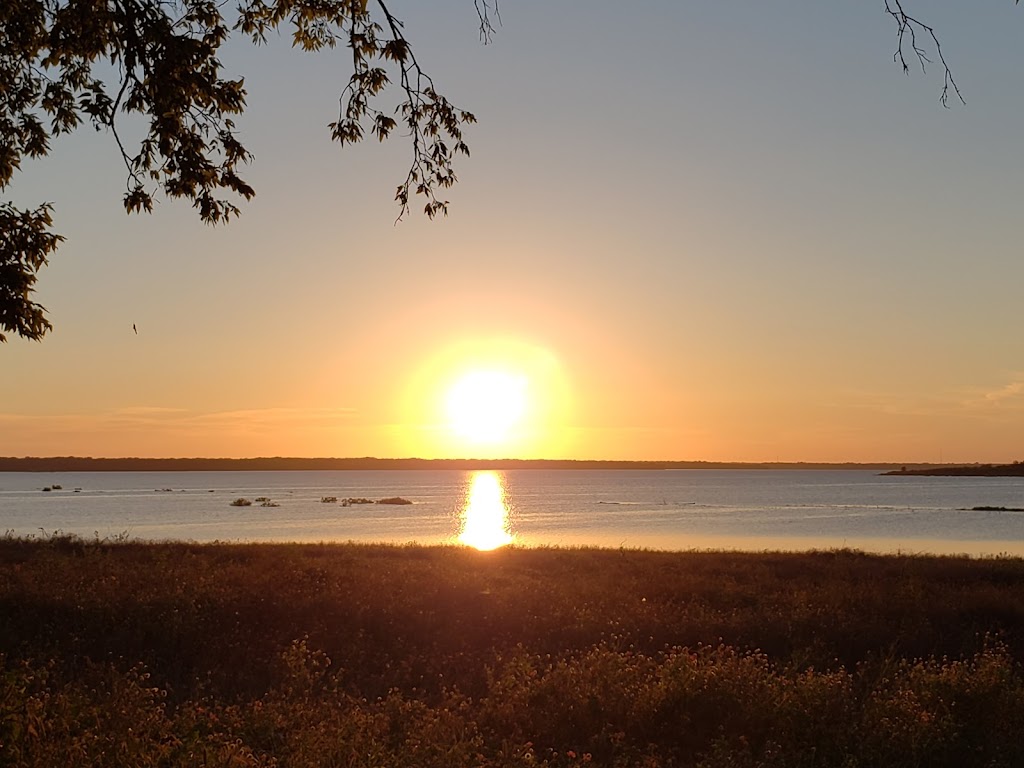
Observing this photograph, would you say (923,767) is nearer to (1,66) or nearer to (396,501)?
(1,66)

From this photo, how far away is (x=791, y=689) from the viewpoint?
11648 mm

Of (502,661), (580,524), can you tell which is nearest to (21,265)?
(502,661)

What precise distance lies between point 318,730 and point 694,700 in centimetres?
469

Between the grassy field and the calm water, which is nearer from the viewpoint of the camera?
the grassy field

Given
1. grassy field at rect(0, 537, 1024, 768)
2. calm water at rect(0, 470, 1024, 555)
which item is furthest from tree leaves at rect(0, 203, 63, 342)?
calm water at rect(0, 470, 1024, 555)

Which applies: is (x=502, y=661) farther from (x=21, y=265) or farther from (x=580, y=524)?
(x=580, y=524)

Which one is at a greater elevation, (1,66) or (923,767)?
(1,66)

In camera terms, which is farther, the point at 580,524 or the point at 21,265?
the point at 580,524

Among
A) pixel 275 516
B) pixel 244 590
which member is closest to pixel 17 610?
pixel 244 590

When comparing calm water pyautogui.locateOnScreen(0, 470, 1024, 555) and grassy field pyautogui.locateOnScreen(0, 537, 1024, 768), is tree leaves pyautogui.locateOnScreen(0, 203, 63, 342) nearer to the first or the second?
grassy field pyautogui.locateOnScreen(0, 537, 1024, 768)

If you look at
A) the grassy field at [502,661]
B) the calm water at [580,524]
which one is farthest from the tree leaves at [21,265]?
the calm water at [580,524]

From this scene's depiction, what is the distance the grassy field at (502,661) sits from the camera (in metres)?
9.98

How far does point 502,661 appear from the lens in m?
15.6

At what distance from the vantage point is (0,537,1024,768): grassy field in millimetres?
9977
